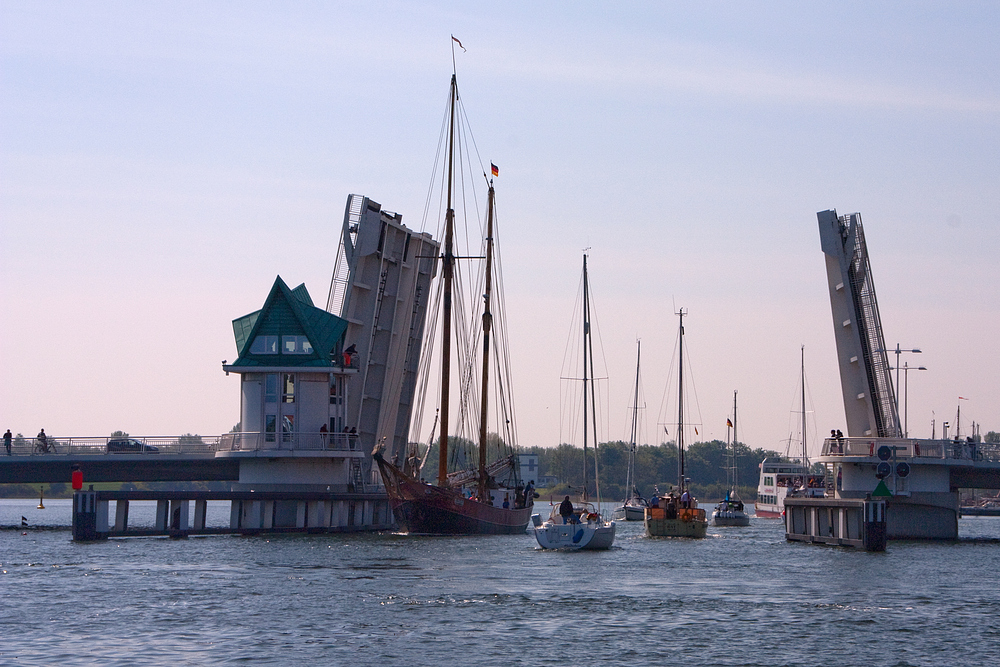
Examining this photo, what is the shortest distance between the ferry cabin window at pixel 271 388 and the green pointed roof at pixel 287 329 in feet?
1.93

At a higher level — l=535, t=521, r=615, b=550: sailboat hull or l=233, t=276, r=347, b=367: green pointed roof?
l=233, t=276, r=347, b=367: green pointed roof

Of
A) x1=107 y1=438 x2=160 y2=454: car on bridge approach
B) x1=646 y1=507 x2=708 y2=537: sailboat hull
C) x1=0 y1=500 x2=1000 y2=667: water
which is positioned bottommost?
x1=0 y1=500 x2=1000 y2=667: water

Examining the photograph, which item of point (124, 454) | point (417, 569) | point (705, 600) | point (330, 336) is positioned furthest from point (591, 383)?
point (705, 600)

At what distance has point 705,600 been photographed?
30812mm

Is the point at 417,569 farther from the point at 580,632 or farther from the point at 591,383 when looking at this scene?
the point at 591,383

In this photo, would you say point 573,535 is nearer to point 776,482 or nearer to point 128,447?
point 128,447

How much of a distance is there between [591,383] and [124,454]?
2512 centimetres

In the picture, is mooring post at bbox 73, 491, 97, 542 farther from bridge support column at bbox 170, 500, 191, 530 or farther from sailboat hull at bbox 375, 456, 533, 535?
sailboat hull at bbox 375, 456, 533, 535

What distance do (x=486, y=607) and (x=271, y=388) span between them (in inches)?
1119

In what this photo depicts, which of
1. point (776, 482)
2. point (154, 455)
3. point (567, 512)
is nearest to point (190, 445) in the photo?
point (154, 455)

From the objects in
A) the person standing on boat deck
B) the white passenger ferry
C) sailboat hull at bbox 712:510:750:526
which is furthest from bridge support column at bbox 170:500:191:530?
the white passenger ferry

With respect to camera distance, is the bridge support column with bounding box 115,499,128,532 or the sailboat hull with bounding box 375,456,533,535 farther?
the sailboat hull with bounding box 375,456,533,535

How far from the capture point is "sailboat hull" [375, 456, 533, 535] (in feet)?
165

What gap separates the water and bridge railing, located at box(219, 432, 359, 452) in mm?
9711
